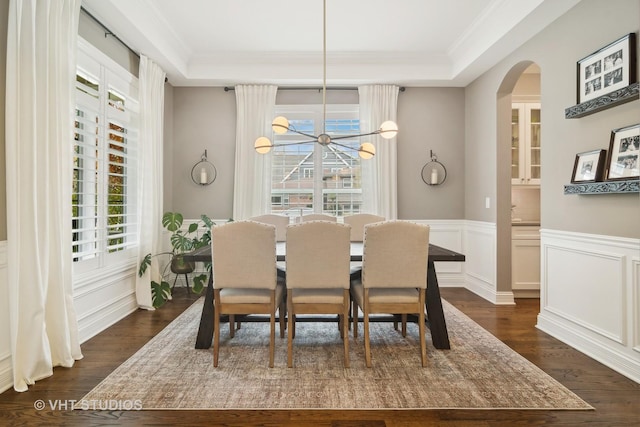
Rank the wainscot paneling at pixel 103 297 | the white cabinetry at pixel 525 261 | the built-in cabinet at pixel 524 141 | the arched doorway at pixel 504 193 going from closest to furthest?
the wainscot paneling at pixel 103 297, the arched doorway at pixel 504 193, the white cabinetry at pixel 525 261, the built-in cabinet at pixel 524 141

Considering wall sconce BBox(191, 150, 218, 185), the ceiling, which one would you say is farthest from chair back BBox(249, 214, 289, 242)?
the ceiling

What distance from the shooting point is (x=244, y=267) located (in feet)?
8.68

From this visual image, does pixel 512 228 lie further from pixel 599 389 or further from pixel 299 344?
pixel 299 344

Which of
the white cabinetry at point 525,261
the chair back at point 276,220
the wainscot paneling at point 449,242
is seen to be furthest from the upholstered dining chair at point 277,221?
the white cabinetry at point 525,261

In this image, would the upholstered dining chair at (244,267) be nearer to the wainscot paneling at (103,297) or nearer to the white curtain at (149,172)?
the wainscot paneling at (103,297)

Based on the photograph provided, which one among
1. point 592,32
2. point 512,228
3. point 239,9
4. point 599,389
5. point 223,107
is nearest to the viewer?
point 599,389

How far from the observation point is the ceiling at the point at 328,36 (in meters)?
3.57

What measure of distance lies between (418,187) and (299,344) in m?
3.02

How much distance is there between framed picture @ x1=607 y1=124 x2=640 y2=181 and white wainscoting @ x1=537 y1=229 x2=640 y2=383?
430 mm

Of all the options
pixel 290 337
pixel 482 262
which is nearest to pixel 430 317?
pixel 290 337

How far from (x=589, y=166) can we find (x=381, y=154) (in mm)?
2577

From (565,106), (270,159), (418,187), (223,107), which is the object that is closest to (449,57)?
(418,187)

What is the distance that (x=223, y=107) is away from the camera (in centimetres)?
525

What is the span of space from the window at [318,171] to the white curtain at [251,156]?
195mm
